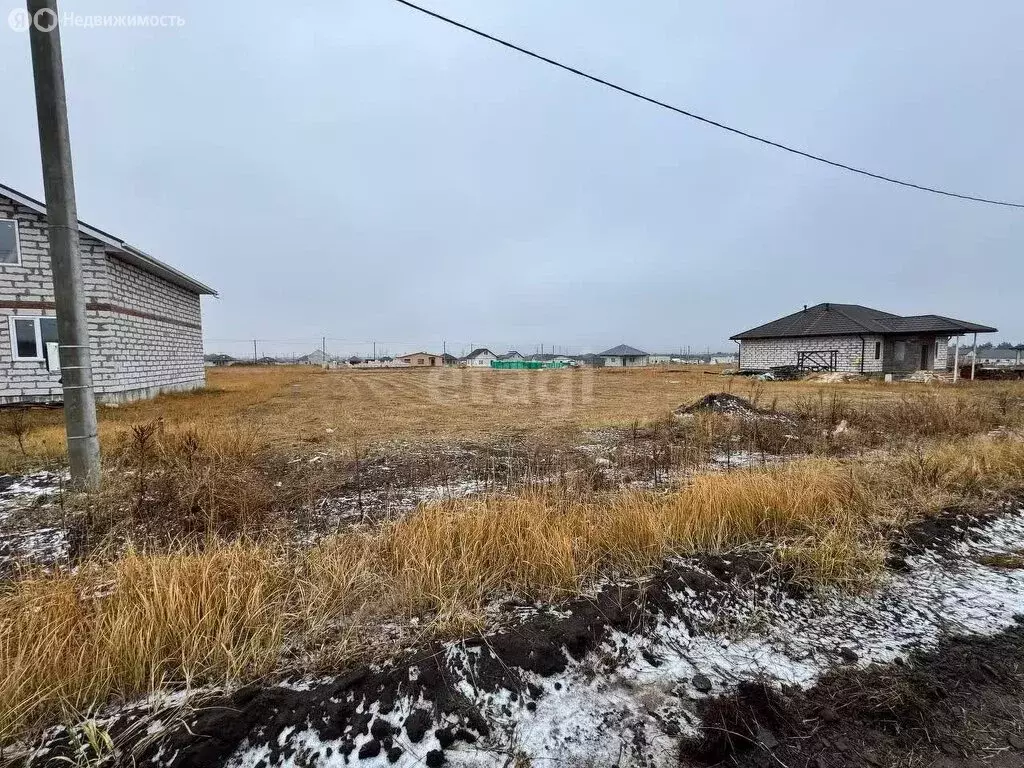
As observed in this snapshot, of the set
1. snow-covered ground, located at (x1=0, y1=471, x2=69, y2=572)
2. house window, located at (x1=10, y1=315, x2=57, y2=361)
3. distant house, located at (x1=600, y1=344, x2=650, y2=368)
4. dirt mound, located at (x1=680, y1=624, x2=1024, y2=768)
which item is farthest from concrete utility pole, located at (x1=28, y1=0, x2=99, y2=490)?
distant house, located at (x1=600, y1=344, x2=650, y2=368)

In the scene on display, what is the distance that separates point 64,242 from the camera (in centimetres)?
429

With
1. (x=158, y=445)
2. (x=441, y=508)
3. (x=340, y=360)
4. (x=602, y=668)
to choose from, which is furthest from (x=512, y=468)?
(x=340, y=360)

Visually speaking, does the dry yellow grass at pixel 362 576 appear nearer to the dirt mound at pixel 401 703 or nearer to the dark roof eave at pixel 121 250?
the dirt mound at pixel 401 703

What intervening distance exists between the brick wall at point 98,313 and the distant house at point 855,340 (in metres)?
34.4

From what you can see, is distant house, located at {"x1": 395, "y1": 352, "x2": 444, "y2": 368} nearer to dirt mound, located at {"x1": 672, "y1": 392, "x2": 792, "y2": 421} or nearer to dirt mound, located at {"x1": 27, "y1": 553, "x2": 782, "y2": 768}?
dirt mound, located at {"x1": 672, "y1": 392, "x2": 792, "y2": 421}

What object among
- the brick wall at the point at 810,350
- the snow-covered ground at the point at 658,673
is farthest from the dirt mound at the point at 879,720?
the brick wall at the point at 810,350

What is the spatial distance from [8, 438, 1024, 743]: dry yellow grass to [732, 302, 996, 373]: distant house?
2834 cm

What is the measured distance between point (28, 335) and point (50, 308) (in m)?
0.93

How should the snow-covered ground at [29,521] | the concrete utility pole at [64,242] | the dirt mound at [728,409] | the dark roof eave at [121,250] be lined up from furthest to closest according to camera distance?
the dark roof eave at [121,250] → the dirt mound at [728,409] → the concrete utility pole at [64,242] → the snow-covered ground at [29,521]

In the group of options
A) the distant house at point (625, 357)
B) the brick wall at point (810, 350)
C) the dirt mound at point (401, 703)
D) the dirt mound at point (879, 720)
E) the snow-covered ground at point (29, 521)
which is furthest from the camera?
the distant house at point (625, 357)

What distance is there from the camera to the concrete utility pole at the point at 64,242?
412 cm

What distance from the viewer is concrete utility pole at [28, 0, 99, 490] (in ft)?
13.5

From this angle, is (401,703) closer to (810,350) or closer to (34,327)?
(34,327)

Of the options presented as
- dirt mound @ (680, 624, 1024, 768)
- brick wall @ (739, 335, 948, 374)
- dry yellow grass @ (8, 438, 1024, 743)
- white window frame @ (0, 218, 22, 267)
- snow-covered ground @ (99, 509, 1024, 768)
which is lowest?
dirt mound @ (680, 624, 1024, 768)
